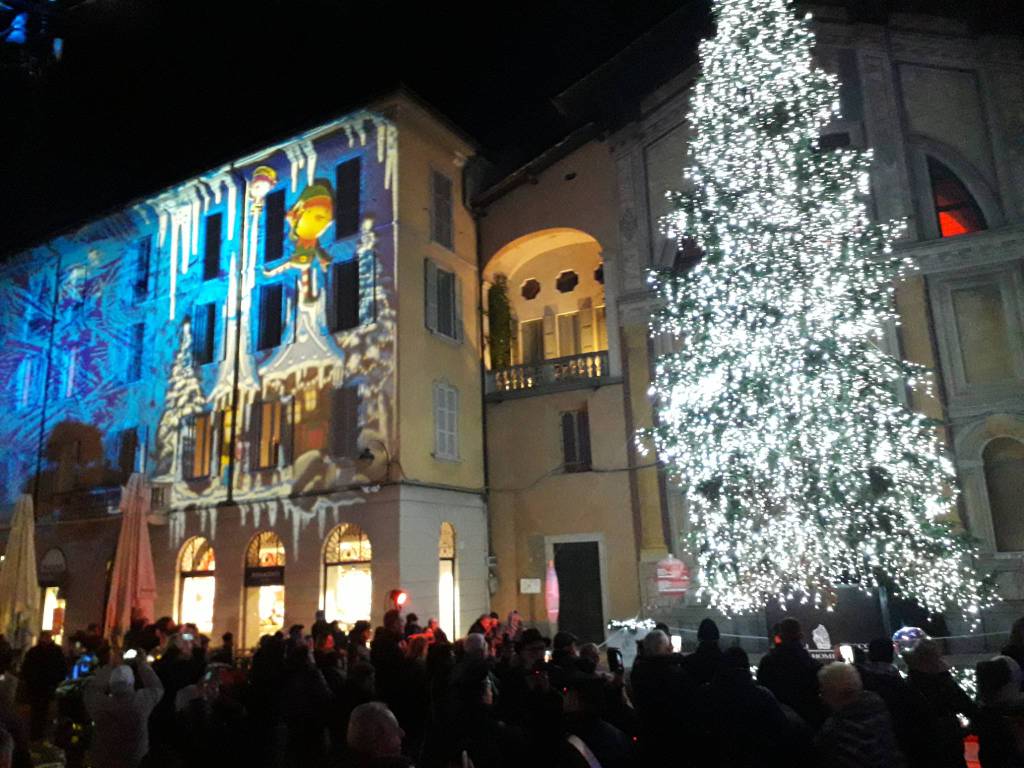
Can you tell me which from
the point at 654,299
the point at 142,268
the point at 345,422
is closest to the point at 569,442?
the point at 654,299

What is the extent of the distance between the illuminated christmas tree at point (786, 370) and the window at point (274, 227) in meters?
12.4

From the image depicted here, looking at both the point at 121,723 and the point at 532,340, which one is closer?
the point at 121,723

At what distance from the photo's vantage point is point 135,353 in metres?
24.0

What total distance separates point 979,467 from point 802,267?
23.6 feet

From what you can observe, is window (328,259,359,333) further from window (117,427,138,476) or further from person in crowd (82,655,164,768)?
person in crowd (82,655,164,768)

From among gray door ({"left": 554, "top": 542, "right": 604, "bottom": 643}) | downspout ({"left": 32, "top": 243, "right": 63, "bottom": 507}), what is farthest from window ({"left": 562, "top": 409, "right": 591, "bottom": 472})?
downspout ({"left": 32, "top": 243, "right": 63, "bottom": 507})

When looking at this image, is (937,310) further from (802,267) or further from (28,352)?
(28,352)

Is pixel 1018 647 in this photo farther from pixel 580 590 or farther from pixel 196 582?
pixel 196 582

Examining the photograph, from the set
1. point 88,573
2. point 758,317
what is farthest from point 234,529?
point 758,317

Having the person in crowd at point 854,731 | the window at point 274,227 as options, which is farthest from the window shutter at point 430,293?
the person in crowd at point 854,731

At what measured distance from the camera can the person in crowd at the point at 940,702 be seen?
5035 millimetres

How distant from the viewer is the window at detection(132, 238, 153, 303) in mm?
24297

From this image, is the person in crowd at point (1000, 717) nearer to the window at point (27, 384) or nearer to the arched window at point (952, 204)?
the arched window at point (952, 204)

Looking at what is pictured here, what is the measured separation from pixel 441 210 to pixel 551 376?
5707 millimetres
